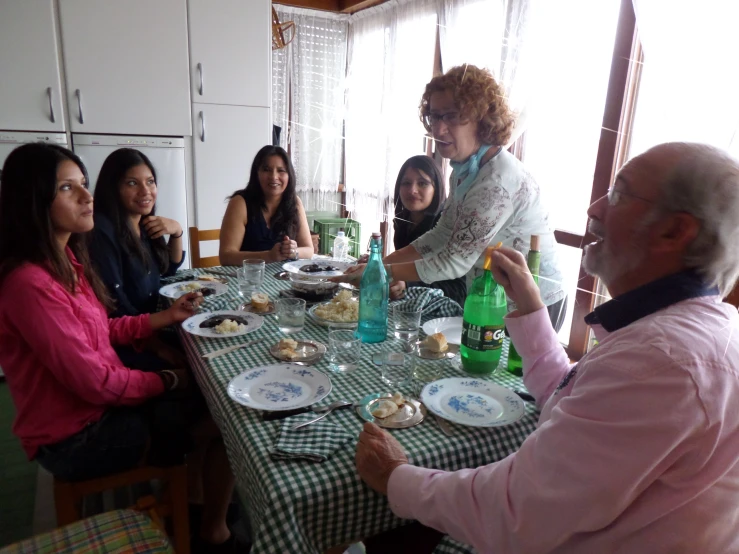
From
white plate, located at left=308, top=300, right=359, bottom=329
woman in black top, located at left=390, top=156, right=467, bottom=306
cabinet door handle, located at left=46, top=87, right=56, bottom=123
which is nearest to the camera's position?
white plate, located at left=308, top=300, right=359, bottom=329

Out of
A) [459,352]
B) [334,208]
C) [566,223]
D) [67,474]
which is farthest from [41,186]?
[334,208]

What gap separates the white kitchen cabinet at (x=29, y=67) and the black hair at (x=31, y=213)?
1.98 m

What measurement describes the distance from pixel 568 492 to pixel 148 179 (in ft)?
6.18

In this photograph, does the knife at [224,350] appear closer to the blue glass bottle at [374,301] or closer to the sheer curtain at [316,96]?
the blue glass bottle at [374,301]

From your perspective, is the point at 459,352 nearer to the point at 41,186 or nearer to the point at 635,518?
the point at 635,518

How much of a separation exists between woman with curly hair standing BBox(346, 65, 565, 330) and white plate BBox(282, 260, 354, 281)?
35 centimetres

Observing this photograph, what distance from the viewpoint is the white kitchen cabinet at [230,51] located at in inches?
128

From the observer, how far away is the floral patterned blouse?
1.52m

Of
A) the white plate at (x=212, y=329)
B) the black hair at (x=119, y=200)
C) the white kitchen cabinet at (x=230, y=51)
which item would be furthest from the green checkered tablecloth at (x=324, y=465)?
the white kitchen cabinet at (x=230, y=51)

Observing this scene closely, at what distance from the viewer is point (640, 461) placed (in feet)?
2.05

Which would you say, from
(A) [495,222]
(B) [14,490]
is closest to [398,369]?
(A) [495,222]

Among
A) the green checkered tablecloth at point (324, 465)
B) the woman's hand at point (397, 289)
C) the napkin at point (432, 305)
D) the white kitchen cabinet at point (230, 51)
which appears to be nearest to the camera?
the green checkered tablecloth at point (324, 465)

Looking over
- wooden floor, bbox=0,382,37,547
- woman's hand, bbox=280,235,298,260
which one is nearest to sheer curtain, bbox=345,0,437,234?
woman's hand, bbox=280,235,298,260

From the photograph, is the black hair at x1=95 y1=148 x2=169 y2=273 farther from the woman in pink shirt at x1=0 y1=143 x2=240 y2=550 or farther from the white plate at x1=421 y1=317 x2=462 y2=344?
the white plate at x1=421 y1=317 x2=462 y2=344
